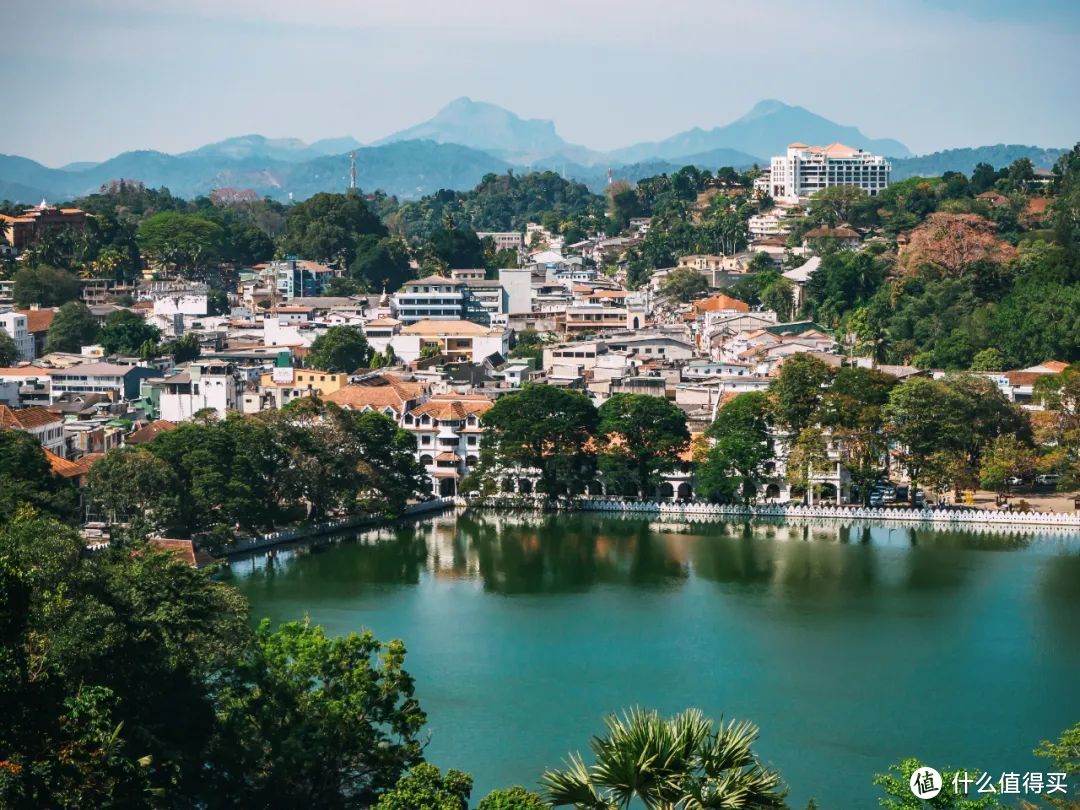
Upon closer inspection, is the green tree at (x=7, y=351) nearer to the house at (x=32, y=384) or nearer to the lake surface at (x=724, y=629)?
the house at (x=32, y=384)

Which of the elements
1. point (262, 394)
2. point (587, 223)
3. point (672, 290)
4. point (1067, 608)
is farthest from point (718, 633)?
point (587, 223)

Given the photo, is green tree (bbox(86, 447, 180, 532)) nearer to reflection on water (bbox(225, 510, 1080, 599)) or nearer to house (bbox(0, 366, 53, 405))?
reflection on water (bbox(225, 510, 1080, 599))

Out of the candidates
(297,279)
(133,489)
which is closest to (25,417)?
(133,489)

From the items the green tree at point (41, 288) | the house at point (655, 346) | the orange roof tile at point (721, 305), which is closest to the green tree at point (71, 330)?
the green tree at point (41, 288)

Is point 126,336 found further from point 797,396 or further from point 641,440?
point 797,396

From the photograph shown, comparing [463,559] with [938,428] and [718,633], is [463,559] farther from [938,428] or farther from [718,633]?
[938,428]

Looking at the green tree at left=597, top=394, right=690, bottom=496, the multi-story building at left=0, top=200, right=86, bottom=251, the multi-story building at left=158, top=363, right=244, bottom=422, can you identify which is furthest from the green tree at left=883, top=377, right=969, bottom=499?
the multi-story building at left=0, top=200, right=86, bottom=251
